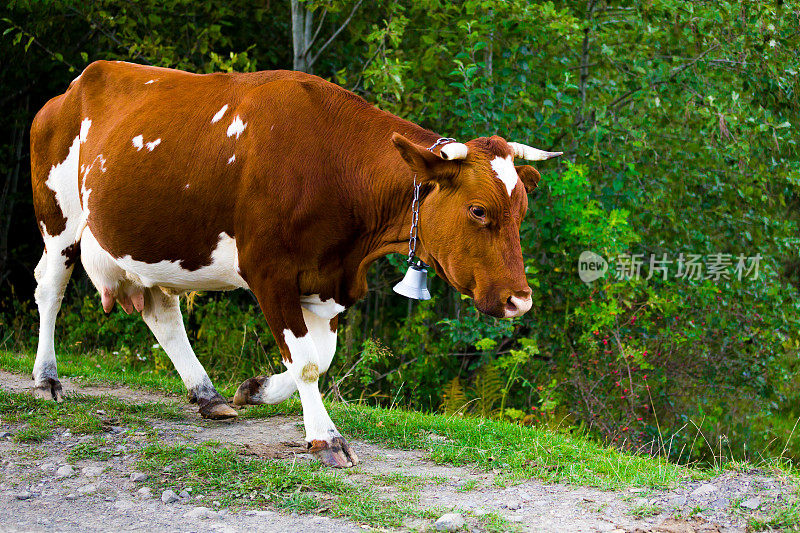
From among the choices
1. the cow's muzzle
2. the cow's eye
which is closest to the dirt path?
the cow's muzzle

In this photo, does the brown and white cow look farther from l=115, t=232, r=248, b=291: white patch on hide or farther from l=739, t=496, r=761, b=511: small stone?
l=739, t=496, r=761, b=511: small stone

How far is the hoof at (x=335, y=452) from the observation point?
15.5 ft

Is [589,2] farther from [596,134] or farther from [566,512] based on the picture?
[566,512]

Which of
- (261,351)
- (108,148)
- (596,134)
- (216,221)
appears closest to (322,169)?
(216,221)

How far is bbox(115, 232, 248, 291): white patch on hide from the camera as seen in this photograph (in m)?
5.11

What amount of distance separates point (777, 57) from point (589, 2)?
2042mm

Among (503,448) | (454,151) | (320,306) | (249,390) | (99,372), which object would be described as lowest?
(99,372)

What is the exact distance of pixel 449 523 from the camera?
3.72 metres

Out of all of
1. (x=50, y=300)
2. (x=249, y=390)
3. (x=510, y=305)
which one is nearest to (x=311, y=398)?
(x=249, y=390)

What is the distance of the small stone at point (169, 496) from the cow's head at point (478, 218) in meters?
1.75

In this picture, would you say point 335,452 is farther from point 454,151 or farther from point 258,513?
point 454,151

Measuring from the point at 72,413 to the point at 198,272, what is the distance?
4.51 ft

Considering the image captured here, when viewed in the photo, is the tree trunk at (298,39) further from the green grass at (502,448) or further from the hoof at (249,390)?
the hoof at (249,390)

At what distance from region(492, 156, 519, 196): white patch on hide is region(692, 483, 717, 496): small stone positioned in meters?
1.73
